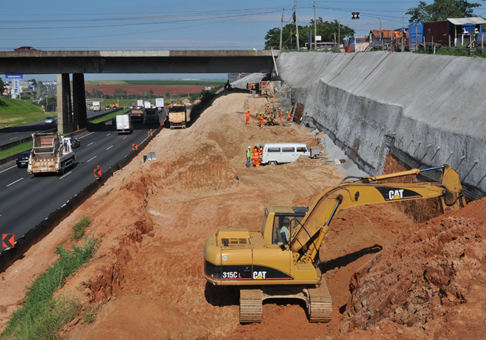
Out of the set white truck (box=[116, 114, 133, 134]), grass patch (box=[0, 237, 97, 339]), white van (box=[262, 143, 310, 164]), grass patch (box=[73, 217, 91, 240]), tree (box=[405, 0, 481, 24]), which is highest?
tree (box=[405, 0, 481, 24])

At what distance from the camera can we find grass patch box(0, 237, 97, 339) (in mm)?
12633

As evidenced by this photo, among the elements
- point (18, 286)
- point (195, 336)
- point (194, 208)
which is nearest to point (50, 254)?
point (18, 286)

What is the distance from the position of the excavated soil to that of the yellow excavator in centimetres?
70

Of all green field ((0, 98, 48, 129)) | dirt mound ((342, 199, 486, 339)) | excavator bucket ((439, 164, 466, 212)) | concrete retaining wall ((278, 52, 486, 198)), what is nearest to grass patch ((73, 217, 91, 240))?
dirt mound ((342, 199, 486, 339))

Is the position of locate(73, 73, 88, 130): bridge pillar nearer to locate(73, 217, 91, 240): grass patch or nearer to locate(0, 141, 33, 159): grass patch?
locate(0, 141, 33, 159): grass patch

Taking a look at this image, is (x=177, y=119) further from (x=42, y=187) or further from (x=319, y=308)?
(x=319, y=308)

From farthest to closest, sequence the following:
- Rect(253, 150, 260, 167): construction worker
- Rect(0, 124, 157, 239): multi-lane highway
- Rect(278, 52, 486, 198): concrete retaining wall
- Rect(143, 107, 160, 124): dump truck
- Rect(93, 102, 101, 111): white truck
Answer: Rect(93, 102, 101, 111): white truck, Rect(143, 107, 160, 124): dump truck, Rect(253, 150, 260, 167): construction worker, Rect(0, 124, 157, 239): multi-lane highway, Rect(278, 52, 486, 198): concrete retaining wall

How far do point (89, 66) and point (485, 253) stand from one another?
6042 centimetres

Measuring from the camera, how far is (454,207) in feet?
44.1

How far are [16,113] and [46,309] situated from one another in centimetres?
10082

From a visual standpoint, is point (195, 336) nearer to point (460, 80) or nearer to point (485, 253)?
point (485, 253)

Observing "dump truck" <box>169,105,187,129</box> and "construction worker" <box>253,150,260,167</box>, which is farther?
"dump truck" <box>169,105,187,129</box>

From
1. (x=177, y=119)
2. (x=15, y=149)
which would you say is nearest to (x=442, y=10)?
(x=177, y=119)

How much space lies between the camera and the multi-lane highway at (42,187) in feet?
87.7
